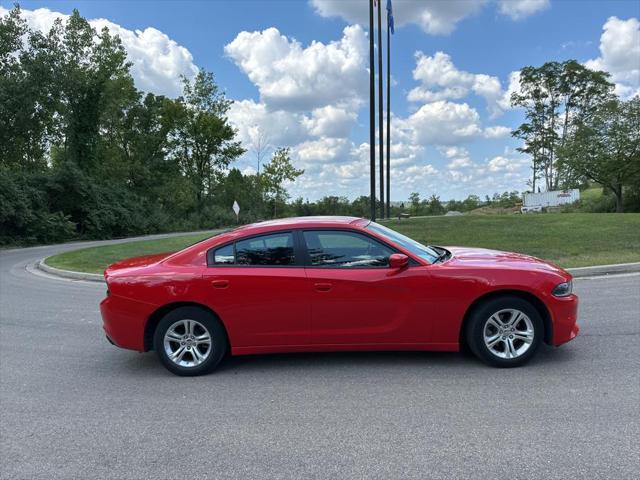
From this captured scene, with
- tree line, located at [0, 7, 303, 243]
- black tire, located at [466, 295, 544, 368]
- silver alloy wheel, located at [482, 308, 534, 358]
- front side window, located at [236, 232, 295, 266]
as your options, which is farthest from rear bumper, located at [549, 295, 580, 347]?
tree line, located at [0, 7, 303, 243]

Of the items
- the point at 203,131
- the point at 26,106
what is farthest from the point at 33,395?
the point at 203,131

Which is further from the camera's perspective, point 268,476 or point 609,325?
point 609,325

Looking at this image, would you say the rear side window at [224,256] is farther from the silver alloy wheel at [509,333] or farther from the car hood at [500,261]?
the silver alloy wheel at [509,333]

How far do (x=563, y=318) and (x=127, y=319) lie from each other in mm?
4237

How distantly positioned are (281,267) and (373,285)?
916mm

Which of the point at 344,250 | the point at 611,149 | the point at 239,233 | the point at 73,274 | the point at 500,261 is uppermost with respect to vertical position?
the point at 611,149

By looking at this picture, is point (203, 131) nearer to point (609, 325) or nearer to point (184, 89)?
point (184, 89)

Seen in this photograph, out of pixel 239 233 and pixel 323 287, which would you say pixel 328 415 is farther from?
pixel 239 233

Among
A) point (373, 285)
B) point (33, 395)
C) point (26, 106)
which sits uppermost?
point (26, 106)

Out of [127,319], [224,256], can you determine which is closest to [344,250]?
[224,256]

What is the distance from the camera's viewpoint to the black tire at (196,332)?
457 cm

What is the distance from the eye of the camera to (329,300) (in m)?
4.46

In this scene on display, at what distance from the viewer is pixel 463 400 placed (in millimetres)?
3826

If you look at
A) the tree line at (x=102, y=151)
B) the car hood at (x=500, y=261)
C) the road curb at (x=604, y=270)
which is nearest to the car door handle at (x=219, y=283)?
the car hood at (x=500, y=261)
